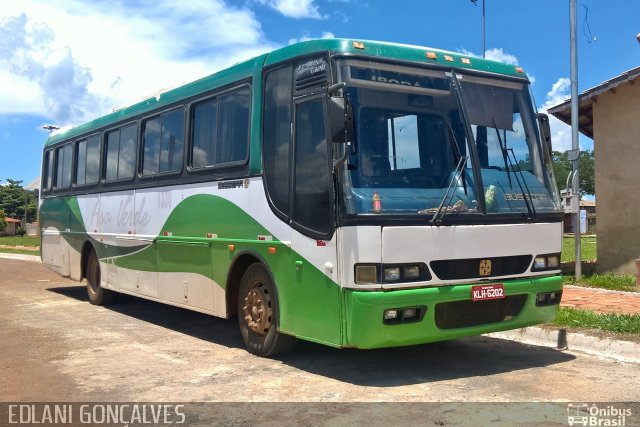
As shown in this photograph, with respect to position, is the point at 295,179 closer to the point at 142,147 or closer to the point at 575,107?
the point at 142,147

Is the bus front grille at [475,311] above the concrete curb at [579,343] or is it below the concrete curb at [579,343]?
above

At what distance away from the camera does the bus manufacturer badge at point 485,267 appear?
638 centimetres

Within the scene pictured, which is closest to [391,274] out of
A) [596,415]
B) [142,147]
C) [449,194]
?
[449,194]

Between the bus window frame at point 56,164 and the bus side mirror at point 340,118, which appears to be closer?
the bus side mirror at point 340,118

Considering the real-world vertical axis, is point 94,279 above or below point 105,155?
below

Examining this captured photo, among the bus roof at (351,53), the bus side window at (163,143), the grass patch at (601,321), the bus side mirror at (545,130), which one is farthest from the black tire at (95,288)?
the bus side mirror at (545,130)

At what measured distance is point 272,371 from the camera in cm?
675

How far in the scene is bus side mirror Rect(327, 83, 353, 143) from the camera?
18.9ft

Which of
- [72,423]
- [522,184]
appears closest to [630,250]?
[522,184]

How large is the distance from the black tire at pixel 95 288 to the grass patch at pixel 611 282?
8.72 meters

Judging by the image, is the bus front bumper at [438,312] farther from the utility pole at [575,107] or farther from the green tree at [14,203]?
the green tree at [14,203]

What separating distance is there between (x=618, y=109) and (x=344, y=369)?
31.4 ft

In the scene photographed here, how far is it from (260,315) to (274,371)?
2.48ft

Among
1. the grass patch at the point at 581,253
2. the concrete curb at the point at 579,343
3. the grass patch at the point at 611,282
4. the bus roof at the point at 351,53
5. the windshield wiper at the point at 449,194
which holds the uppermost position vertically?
the bus roof at the point at 351,53
